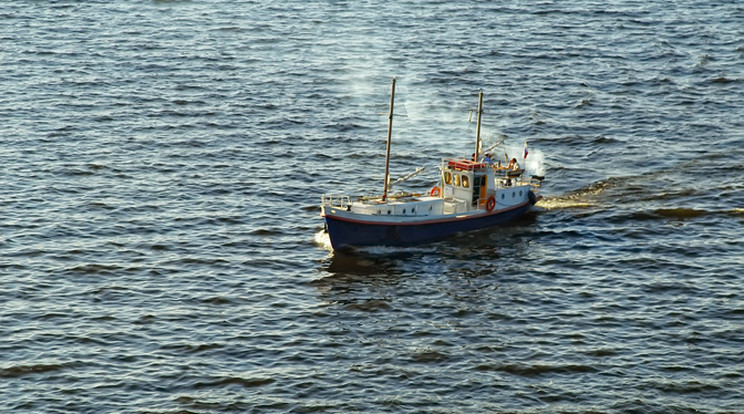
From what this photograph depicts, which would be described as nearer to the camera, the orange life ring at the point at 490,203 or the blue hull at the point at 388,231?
the blue hull at the point at 388,231

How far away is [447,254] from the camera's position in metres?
61.7

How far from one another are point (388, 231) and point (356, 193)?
8.58 metres

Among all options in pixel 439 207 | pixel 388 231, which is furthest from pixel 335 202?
pixel 439 207

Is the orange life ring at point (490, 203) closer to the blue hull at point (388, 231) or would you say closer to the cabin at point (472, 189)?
the cabin at point (472, 189)

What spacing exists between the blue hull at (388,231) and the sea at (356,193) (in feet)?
2.40

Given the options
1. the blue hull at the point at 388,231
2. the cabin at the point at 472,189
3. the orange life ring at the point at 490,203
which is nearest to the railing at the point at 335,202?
the blue hull at the point at 388,231

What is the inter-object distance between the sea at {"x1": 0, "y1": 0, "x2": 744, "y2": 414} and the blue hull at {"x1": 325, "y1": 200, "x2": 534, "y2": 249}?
0.73 metres

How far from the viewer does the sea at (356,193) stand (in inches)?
1857

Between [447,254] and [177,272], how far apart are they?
1565 centimetres

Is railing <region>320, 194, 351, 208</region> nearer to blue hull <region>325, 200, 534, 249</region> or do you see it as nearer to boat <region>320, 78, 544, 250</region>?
boat <region>320, 78, 544, 250</region>

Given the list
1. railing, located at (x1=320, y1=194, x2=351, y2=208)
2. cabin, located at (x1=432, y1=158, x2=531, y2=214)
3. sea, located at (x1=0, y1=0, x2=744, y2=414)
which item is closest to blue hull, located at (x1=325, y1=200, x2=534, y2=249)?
sea, located at (x1=0, y1=0, x2=744, y2=414)

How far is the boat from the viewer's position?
201 ft

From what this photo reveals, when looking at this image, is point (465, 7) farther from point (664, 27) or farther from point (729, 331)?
point (729, 331)

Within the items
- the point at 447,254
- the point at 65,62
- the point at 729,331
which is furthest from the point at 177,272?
the point at 65,62
